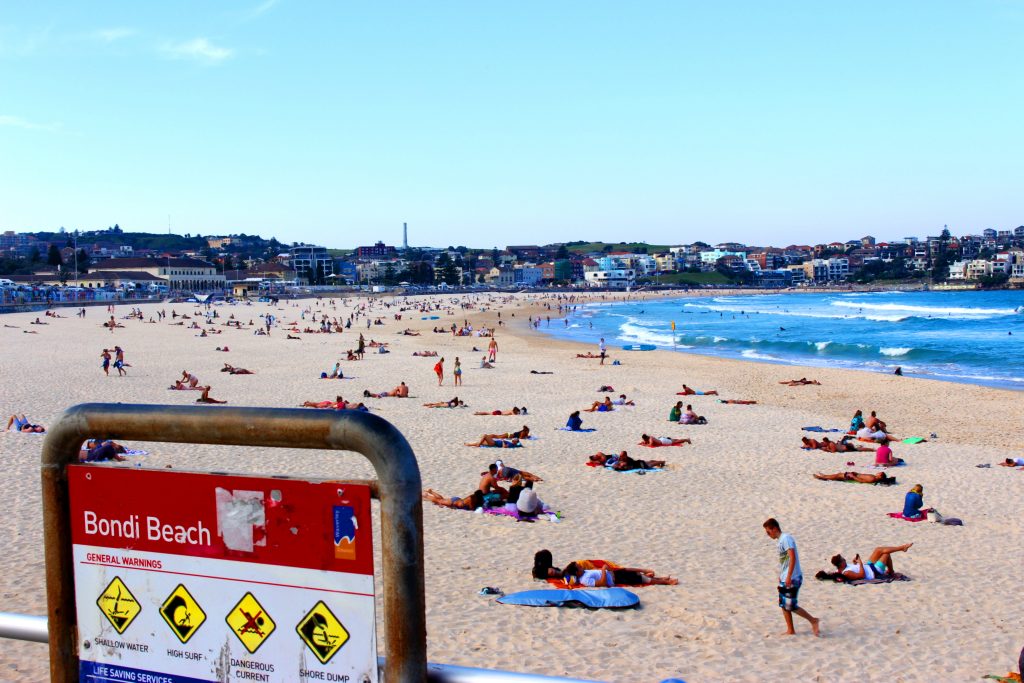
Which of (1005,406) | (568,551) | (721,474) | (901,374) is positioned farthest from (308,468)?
(901,374)

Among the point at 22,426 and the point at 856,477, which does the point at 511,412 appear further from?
the point at 22,426

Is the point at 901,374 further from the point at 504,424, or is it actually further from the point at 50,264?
the point at 50,264

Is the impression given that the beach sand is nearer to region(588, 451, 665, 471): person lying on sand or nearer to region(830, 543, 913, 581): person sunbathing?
region(830, 543, 913, 581): person sunbathing

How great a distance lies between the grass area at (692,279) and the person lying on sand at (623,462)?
6688 inches

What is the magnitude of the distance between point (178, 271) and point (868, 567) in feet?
400

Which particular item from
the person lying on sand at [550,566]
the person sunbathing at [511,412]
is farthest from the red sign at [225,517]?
the person sunbathing at [511,412]

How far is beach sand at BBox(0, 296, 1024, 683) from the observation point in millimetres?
7383

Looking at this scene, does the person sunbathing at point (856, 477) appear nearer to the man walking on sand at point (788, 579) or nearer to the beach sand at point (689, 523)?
the beach sand at point (689, 523)

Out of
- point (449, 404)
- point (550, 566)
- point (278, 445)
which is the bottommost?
point (449, 404)

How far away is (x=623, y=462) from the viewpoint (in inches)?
572

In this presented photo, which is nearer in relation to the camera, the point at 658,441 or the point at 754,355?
the point at 658,441

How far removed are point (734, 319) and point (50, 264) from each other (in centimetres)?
10317

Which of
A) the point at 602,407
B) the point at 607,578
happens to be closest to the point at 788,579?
the point at 607,578

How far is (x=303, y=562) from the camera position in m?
1.72
